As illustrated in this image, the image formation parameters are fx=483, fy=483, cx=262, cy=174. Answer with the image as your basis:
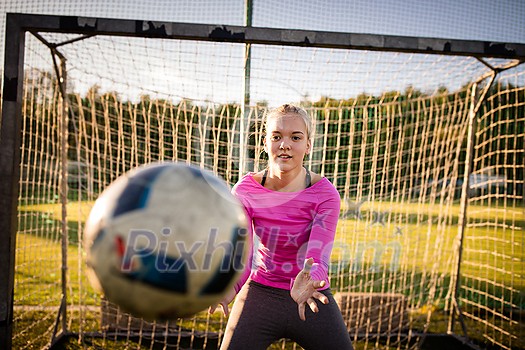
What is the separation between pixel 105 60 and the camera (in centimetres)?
478

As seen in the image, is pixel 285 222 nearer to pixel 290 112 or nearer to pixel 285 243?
pixel 285 243

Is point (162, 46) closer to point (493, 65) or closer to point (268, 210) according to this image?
point (268, 210)

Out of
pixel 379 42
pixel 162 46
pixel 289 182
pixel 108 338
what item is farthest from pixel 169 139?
pixel 289 182

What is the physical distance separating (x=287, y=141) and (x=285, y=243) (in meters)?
0.55

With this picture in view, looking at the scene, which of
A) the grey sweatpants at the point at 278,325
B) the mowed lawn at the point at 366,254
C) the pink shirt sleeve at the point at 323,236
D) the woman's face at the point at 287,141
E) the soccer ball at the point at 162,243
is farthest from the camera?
the mowed lawn at the point at 366,254

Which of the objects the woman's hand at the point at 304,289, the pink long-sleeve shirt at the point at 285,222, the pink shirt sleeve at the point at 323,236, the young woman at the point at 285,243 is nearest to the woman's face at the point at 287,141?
the young woman at the point at 285,243

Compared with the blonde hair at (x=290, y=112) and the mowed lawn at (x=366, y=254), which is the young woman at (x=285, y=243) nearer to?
the blonde hair at (x=290, y=112)

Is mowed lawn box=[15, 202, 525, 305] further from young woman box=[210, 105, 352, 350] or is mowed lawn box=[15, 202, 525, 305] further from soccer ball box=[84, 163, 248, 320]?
soccer ball box=[84, 163, 248, 320]

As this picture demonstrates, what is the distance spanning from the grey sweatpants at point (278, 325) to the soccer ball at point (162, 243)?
26.9 inches

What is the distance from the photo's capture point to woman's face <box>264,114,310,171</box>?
2.56 metres

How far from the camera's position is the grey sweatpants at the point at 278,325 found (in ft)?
7.91

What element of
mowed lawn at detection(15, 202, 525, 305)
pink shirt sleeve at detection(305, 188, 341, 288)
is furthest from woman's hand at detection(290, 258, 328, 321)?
mowed lawn at detection(15, 202, 525, 305)

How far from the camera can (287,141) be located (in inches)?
101

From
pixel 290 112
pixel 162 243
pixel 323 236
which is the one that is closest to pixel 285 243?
pixel 323 236
